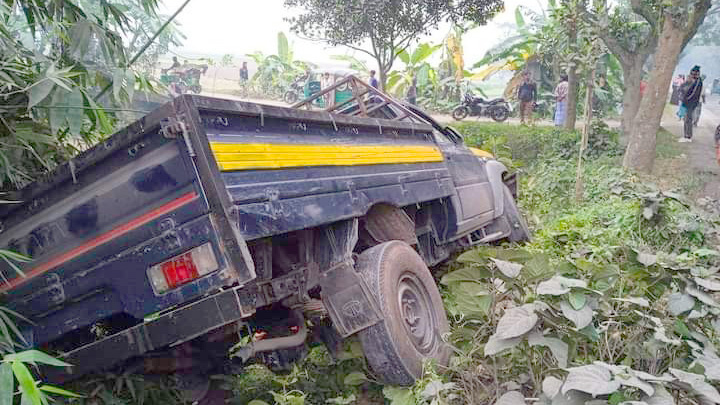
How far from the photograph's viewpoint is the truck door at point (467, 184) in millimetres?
4531

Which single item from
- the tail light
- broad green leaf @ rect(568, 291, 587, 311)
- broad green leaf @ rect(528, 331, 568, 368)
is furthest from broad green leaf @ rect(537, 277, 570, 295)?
the tail light

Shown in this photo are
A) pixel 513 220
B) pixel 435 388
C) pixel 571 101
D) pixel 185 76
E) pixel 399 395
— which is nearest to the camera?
pixel 435 388

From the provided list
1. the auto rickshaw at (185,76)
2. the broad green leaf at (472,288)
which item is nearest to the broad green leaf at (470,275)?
the broad green leaf at (472,288)

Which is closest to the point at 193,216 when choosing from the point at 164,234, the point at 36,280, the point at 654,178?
the point at 164,234

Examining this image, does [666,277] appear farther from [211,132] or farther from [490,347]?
[211,132]

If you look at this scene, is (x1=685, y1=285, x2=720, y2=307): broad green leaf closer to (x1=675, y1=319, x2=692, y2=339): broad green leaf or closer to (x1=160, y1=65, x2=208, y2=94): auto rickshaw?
(x1=675, y1=319, x2=692, y2=339): broad green leaf

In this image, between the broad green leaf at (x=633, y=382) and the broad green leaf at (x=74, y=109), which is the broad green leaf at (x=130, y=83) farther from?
the broad green leaf at (x=633, y=382)

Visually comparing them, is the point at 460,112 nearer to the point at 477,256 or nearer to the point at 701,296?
the point at 477,256

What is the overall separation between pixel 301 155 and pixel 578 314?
1388 mm

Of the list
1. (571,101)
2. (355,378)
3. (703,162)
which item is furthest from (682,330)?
(571,101)

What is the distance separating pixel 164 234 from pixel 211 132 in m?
0.44

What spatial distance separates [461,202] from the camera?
178 inches

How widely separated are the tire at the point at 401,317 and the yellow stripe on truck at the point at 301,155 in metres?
0.52

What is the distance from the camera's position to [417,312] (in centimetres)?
330
